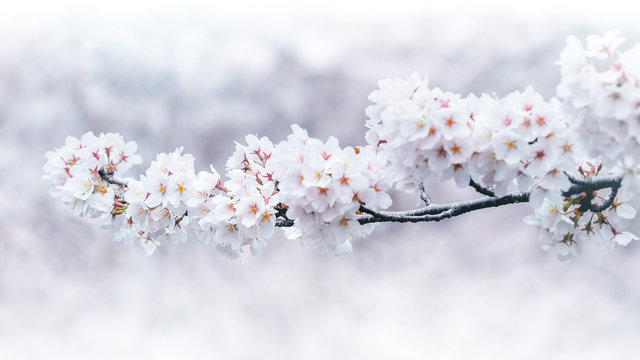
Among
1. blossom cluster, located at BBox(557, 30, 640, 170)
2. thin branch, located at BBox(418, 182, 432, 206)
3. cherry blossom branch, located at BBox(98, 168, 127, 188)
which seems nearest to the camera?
blossom cluster, located at BBox(557, 30, 640, 170)

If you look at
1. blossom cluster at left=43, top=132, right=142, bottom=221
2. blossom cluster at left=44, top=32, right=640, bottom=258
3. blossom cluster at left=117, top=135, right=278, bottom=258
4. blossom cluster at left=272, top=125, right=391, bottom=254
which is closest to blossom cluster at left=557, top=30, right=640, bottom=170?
blossom cluster at left=44, top=32, right=640, bottom=258

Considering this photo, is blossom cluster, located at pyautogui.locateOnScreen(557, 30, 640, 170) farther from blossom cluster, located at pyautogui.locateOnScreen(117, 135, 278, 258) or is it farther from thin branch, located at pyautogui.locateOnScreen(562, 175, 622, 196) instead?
blossom cluster, located at pyautogui.locateOnScreen(117, 135, 278, 258)

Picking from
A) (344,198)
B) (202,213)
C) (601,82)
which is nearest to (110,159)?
(202,213)

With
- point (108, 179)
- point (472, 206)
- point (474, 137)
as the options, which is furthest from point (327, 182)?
point (108, 179)

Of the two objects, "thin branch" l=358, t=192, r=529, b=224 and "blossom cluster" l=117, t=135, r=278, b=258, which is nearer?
"blossom cluster" l=117, t=135, r=278, b=258

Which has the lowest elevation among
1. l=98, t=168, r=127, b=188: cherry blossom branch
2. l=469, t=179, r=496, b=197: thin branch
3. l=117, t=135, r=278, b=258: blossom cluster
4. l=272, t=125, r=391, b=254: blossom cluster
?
l=469, t=179, r=496, b=197: thin branch

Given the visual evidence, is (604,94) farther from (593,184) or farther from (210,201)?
(210,201)

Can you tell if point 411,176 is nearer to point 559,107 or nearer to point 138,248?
point 559,107

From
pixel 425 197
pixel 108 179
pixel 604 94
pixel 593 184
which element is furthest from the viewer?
pixel 108 179
